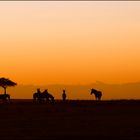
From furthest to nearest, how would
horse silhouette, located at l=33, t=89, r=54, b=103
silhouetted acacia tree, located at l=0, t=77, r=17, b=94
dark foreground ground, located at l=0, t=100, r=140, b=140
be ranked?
silhouetted acacia tree, located at l=0, t=77, r=17, b=94, horse silhouette, located at l=33, t=89, r=54, b=103, dark foreground ground, located at l=0, t=100, r=140, b=140

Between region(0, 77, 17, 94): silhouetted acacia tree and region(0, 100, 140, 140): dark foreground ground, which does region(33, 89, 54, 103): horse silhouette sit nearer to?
region(0, 100, 140, 140): dark foreground ground

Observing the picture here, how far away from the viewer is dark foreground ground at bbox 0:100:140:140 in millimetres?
39562

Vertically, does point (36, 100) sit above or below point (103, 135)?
above

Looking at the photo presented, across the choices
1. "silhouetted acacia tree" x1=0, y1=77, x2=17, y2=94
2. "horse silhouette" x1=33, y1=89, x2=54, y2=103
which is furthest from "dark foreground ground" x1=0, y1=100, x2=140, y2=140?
"silhouetted acacia tree" x1=0, y1=77, x2=17, y2=94

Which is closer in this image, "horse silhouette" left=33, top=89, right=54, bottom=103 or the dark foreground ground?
the dark foreground ground

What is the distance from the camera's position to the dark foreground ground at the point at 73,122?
39.6m

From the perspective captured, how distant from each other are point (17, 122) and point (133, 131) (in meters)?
10.8

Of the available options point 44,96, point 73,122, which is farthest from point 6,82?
point 73,122

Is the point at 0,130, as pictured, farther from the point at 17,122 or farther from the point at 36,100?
the point at 36,100

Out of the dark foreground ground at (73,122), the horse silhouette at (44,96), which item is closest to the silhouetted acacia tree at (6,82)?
the horse silhouette at (44,96)

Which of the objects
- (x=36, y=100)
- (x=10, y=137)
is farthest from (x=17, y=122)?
(x=36, y=100)

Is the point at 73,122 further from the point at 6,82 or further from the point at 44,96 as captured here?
the point at 6,82

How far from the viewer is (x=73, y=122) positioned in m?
48.3

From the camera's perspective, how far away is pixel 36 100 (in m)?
77.8
